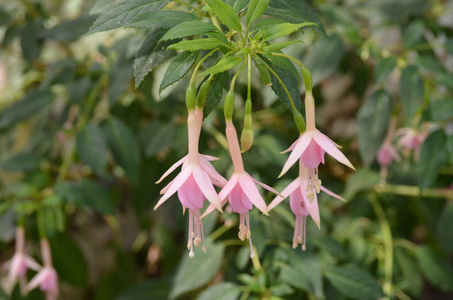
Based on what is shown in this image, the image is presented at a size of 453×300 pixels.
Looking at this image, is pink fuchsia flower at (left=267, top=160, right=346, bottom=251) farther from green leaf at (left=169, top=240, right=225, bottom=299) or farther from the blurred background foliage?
green leaf at (left=169, top=240, right=225, bottom=299)

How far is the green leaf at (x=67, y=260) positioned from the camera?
1.20m

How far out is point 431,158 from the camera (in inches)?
38.5

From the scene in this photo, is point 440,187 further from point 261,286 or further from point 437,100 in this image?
point 261,286

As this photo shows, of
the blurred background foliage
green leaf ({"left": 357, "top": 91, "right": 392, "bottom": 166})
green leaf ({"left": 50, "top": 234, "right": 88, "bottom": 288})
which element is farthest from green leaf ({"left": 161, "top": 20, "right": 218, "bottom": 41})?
green leaf ({"left": 50, "top": 234, "right": 88, "bottom": 288})

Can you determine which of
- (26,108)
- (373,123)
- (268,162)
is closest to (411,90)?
(373,123)

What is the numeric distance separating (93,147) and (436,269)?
2.52 ft

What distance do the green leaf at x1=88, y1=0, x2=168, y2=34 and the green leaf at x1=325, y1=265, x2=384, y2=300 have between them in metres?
0.57

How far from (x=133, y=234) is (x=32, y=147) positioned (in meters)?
0.65

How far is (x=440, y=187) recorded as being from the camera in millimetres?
1176

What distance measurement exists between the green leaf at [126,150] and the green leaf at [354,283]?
43 cm

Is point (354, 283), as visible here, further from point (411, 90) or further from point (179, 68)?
point (179, 68)

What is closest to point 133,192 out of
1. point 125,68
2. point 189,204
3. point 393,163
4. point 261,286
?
point 125,68

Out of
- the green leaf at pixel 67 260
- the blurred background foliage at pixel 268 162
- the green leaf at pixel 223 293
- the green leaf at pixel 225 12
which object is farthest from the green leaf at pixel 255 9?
the green leaf at pixel 67 260

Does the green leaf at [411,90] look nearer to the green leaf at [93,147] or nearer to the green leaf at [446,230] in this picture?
the green leaf at [446,230]
